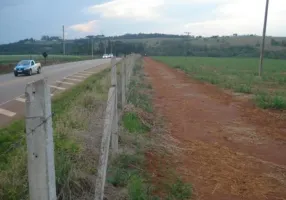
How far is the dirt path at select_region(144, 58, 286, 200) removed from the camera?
18.3 feet

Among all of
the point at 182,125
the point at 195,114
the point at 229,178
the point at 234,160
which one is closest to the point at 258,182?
the point at 229,178

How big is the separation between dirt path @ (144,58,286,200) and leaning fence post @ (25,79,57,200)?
3449 millimetres

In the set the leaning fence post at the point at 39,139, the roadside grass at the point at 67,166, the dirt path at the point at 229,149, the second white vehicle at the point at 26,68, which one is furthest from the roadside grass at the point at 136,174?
the second white vehicle at the point at 26,68

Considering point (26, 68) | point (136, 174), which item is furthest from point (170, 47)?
point (136, 174)

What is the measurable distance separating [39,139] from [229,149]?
6214 millimetres

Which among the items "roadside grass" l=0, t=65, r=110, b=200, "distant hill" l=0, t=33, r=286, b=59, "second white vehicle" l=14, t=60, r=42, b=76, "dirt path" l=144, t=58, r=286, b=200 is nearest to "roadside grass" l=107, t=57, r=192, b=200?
"dirt path" l=144, t=58, r=286, b=200

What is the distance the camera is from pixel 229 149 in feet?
25.3

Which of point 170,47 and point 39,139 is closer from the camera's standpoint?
point 39,139

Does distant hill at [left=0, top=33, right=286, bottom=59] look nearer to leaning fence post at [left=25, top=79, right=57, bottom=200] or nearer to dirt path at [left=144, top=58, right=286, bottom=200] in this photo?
dirt path at [left=144, top=58, right=286, bottom=200]

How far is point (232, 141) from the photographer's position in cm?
844

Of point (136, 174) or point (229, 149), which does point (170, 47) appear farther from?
point (136, 174)

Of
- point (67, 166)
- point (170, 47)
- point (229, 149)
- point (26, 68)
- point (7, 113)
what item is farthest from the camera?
point (170, 47)

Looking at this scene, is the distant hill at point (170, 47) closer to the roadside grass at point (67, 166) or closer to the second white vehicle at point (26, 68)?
the second white vehicle at point (26, 68)

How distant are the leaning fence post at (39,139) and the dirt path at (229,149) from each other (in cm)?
345
